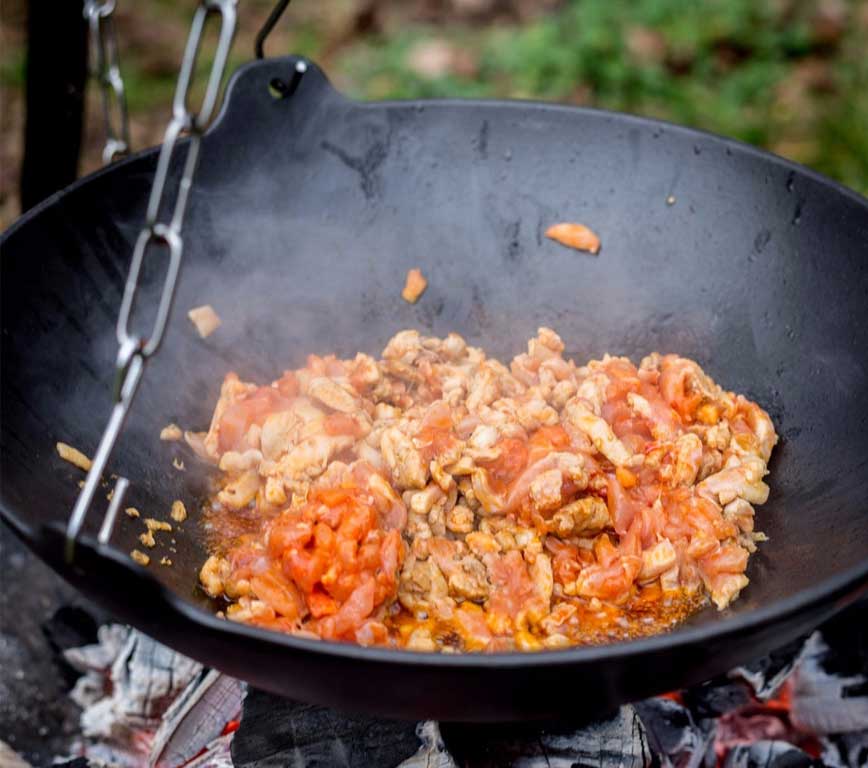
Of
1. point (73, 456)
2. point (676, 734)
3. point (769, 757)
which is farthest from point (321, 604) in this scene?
point (769, 757)

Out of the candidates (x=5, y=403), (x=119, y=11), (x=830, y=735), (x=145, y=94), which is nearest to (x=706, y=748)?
(x=830, y=735)

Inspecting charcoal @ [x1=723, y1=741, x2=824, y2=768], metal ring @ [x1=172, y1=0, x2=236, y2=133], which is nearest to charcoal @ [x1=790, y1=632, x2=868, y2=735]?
charcoal @ [x1=723, y1=741, x2=824, y2=768]

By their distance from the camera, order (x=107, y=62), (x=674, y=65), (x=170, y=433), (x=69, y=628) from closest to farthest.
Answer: (x=107, y=62) < (x=170, y=433) < (x=69, y=628) < (x=674, y=65)

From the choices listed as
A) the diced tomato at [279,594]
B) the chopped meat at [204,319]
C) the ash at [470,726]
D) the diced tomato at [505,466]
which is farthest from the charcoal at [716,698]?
the chopped meat at [204,319]

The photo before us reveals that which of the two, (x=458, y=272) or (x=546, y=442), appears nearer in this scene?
(x=546, y=442)

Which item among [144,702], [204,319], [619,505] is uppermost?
[204,319]

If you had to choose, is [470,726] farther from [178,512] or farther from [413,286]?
[413,286]

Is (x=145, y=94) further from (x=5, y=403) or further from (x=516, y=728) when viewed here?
(x=516, y=728)
